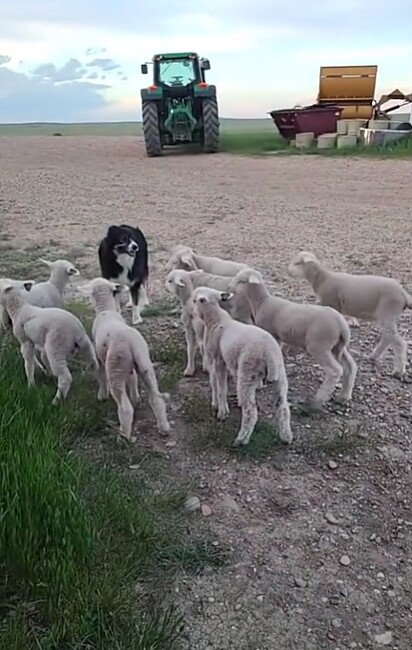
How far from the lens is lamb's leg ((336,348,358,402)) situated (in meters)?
4.65

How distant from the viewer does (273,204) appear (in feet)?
39.1

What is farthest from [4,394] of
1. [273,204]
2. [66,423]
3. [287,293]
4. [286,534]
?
[273,204]

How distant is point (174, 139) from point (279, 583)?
678 inches

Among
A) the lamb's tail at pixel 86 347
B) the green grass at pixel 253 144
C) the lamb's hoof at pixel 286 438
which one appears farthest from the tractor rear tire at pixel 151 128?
the lamb's hoof at pixel 286 438

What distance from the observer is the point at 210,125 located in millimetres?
18891

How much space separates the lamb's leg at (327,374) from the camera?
4446 mm

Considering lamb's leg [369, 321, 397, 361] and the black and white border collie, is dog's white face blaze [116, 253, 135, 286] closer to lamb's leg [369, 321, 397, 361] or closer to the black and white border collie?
the black and white border collie

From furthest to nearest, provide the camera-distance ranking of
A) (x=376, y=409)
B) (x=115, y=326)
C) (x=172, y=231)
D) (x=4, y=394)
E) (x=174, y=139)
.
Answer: (x=174, y=139) < (x=172, y=231) < (x=376, y=409) < (x=115, y=326) < (x=4, y=394)

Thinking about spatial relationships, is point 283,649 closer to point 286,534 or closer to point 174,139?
point 286,534

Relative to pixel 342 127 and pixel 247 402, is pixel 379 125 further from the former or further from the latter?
pixel 247 402

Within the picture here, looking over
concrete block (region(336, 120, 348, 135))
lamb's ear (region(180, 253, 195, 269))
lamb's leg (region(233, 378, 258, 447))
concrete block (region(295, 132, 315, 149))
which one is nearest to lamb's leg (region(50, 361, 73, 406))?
lamb's leg (region(233, 378, 258, 447))

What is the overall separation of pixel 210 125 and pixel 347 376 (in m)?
15.3

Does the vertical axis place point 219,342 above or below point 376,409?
above

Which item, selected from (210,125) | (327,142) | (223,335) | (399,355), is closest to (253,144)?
(210,125)
